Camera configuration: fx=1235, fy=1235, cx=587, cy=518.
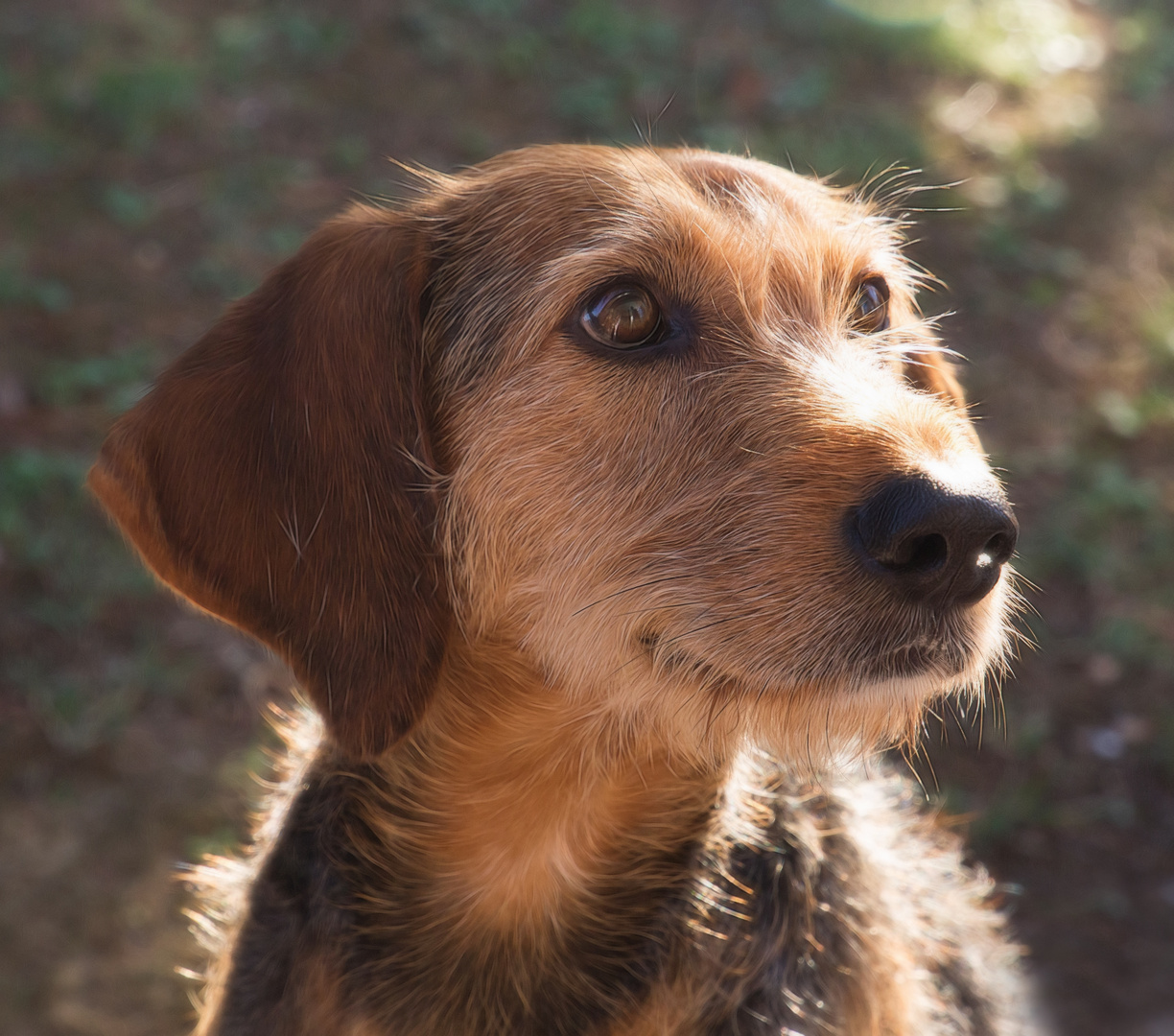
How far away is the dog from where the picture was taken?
2.26 meters

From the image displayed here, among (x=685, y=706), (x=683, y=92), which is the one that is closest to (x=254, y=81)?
(x=683, y=92)

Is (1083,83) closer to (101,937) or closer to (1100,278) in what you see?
(1100,278)

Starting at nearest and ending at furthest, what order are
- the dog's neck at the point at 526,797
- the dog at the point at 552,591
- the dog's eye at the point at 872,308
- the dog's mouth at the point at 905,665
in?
the dog's mouth at the point at 905,665 < the dog at the point at 552,591 < the dog's neck at the point at 526,797 < the dog's eye at the point at 872,308

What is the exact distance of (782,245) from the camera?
254 cm

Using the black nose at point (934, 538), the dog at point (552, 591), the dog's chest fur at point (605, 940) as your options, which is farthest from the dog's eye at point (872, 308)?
the dog's chest fur at point (605, 940)

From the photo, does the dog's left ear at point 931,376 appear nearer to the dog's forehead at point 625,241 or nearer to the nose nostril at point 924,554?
the dog's forehead at point 625,241

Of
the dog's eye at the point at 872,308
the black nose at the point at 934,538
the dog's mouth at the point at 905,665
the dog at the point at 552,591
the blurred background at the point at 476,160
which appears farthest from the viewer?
the blurred background at the point at 476,160

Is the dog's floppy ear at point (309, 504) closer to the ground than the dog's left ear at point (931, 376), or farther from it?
closer to the ground

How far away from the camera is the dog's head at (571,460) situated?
7.04 feet

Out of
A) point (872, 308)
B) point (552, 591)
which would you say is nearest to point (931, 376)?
point (872, 308)

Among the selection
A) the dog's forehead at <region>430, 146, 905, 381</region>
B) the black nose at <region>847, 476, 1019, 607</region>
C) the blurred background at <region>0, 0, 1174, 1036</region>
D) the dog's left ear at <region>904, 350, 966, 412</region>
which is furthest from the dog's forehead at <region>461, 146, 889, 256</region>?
the black nose at <region>847, 476, 1019, 607</region>

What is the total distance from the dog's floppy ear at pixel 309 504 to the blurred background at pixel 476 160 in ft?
4.16

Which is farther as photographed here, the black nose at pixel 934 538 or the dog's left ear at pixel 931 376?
the dog's left ear at pixel 931 376

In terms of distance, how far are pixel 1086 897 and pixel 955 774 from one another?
59cm
